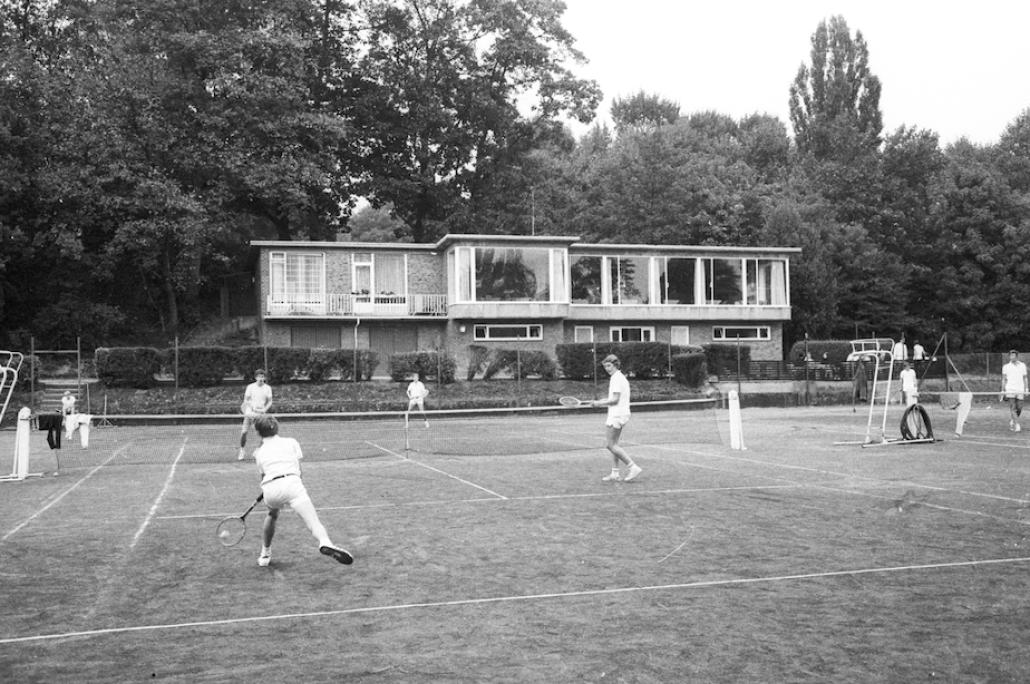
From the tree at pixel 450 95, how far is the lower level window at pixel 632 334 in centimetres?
1336

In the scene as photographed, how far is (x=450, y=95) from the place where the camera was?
60281 mm

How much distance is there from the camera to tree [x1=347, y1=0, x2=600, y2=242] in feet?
193

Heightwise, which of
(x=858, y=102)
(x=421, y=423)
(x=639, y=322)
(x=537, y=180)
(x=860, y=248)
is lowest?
(x=421, y=423)

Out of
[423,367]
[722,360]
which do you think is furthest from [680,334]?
[423,367]

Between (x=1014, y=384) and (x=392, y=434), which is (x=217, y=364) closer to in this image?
(x=392, y=434)

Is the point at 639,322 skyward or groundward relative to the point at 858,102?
groundward

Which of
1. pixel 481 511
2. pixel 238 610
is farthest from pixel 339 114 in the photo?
pixel 238 610

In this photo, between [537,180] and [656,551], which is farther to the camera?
[537,180]

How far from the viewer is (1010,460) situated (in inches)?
720

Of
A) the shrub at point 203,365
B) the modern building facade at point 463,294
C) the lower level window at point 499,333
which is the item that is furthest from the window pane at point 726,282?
the shrub at point 203,365

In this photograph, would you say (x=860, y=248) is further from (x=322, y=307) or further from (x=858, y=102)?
(x=322, y=307)

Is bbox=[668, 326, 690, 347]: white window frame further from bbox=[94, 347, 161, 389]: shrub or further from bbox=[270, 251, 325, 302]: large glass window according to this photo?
bbox=[94, 347, 161, 389]: shrub

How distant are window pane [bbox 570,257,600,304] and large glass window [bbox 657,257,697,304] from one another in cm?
362

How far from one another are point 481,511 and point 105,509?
5369 millimetres
